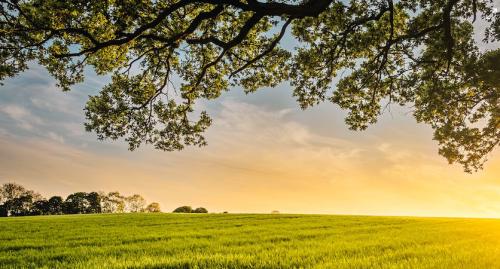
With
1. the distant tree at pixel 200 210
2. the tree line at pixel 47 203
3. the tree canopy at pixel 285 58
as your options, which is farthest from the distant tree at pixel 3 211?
the tree canopy at pixel 285 58

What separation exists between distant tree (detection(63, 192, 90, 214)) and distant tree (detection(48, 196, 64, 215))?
1730 mm

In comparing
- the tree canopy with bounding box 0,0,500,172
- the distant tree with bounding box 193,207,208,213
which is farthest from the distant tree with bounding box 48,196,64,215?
the tree canopy with bounding box 0,0,500,172

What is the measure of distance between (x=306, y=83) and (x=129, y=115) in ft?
29.7

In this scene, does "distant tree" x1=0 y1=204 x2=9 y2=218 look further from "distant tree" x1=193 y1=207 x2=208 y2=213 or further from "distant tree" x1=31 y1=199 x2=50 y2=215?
"distant tree" x1=193 y1=207 x2=208 y2=213

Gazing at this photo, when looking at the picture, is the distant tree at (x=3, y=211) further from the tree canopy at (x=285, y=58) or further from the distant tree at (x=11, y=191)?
the tree canopy at (x=285, y=58)

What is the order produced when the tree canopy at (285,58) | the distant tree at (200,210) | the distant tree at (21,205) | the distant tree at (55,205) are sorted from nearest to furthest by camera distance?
1. the tree canopy at (285,58)
2. the distant tree at (200,210)
3. the distant tree at (21,205)
4. the distant tree at (55,205)

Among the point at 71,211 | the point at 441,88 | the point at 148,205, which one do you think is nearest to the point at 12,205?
the point at 71,211

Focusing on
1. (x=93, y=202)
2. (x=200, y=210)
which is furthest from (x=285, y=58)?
(x=93, y=202)

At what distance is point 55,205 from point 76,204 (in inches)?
263

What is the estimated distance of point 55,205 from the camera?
136 meters

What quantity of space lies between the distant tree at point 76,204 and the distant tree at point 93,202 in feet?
2.77

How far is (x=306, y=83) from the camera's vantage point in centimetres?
2019

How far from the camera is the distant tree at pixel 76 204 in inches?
5393

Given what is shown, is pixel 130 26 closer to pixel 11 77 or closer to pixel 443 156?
pixel 11 77
